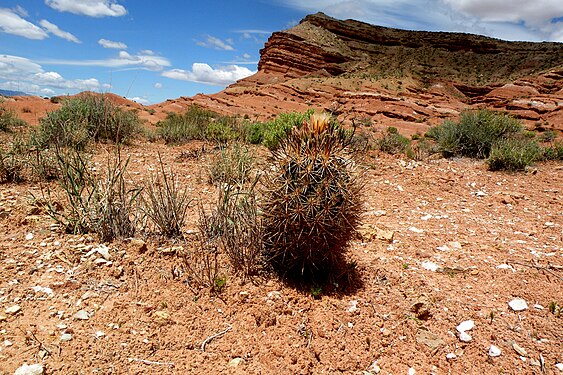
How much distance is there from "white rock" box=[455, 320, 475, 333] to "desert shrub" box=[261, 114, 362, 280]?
112 cm

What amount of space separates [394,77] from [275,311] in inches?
1467

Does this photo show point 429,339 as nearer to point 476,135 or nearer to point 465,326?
point 465,326

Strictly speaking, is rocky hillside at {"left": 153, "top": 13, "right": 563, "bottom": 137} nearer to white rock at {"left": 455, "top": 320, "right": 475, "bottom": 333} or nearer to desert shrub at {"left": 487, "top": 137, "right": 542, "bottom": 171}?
desert shrub at {"left": 487, "top": 137, "right": 542, "bottom": 171}

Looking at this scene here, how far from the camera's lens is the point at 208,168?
6426 millimetres

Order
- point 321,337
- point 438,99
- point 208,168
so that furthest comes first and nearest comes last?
point 438,99 < point 208,168 < point 321,337

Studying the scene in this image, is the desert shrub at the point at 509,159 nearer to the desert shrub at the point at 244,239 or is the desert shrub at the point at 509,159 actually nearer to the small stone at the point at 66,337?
the desert shrub at the point at 244,239

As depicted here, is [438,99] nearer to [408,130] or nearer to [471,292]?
[408,130]

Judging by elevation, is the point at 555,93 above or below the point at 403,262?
above

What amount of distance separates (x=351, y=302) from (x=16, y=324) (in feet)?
8.45

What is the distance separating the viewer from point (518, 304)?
10.5ft

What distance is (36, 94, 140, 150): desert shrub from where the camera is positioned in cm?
722

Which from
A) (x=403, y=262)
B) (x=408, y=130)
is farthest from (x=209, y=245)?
(x=408, y=130)

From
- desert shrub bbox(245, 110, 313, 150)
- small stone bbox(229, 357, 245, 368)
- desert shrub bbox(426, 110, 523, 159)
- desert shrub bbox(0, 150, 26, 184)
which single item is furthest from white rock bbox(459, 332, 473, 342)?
desert shrub bbox(426, 110, 523, 159)

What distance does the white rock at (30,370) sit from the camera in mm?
2242
